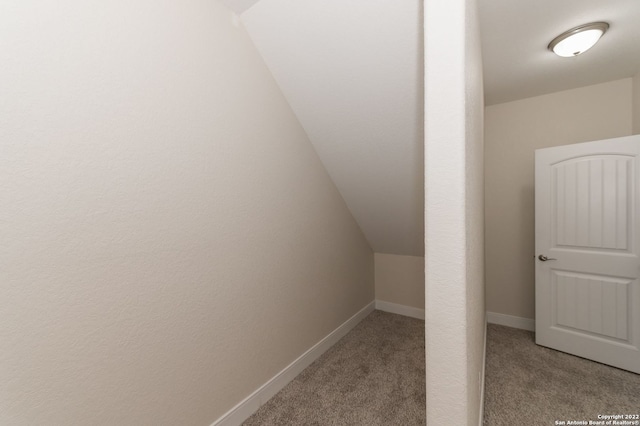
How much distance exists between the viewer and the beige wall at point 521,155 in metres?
2.19

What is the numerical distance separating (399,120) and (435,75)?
3.01 ft

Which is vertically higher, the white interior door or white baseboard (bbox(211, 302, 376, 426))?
the white interior door

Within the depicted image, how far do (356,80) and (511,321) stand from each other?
2.89 m

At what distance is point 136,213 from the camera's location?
106 cm

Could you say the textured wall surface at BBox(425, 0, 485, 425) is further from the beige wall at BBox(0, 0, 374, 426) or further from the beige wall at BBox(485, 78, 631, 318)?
the beige wall at BBox(485, 78, 631, 318)

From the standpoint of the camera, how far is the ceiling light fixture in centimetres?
152

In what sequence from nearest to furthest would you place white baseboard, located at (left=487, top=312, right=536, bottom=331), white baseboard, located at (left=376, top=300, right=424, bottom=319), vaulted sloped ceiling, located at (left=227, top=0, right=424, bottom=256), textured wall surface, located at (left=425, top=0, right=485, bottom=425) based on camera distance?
textured wall surface, located at (left=425, top=0, right=485, bottom=425), vaulted sloped ceiling, located at (left=227, top=0, right=424, bottom=256), white baseboard, located at (left=487, top=312, right=536, bottom=331), white baseboard, located at (left=376, top=300, right=424, bottom=319)

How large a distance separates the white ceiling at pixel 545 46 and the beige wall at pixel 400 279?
1902 mm

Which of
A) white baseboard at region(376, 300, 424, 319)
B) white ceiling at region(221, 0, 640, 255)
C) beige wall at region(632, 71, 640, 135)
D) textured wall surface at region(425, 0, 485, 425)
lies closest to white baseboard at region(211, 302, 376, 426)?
white baseboard at region(376, 300, 424, 319)

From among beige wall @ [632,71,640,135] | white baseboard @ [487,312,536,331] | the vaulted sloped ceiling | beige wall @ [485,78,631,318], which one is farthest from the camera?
white baseboard @ [487,312,536,331]

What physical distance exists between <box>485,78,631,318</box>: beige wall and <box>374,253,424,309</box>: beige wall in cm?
73

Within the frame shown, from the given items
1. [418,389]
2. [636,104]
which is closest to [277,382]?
[418,389]

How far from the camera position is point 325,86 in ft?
5.42

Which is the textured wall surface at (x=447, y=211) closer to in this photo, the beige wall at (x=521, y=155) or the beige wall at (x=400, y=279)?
the beige wall at (x=400, y=279)
